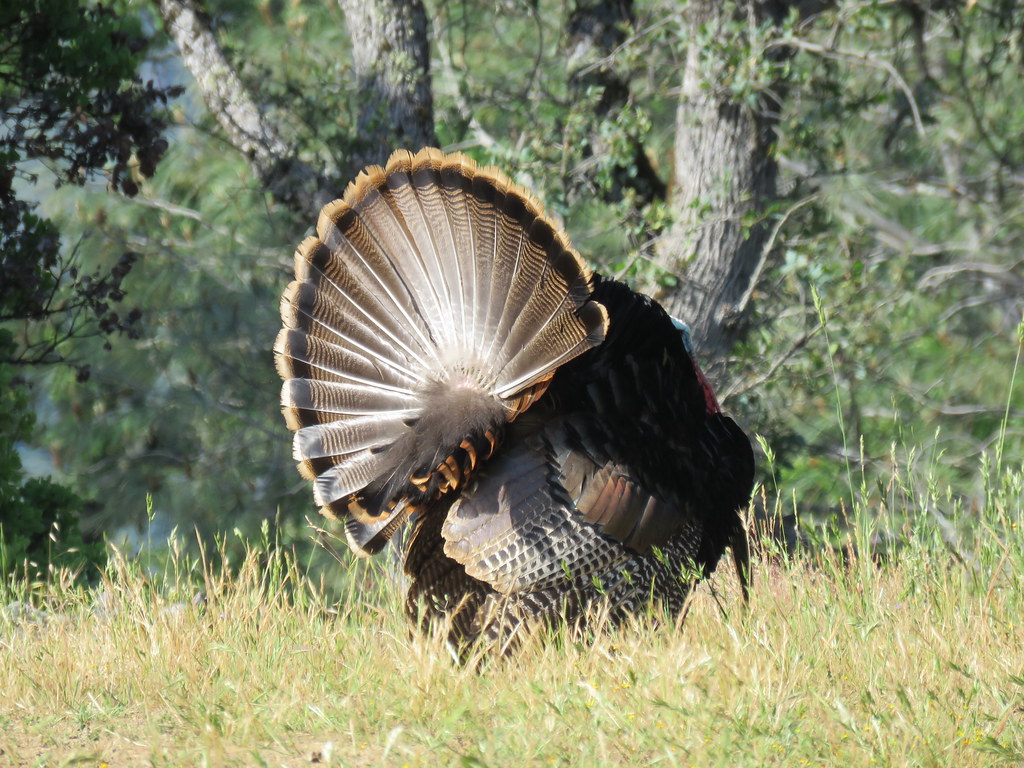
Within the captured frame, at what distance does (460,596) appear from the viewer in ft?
12.7

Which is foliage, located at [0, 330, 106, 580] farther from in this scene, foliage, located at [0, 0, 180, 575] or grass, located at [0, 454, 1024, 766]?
grass, located at [0, 454, 1024, 766]

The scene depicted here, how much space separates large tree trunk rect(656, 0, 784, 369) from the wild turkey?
2429mm

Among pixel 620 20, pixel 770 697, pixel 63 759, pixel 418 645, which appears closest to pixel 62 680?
pixel 63 759

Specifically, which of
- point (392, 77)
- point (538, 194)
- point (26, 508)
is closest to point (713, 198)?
point (538, 194)

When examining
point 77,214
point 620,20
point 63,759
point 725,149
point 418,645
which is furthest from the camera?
point 77,214

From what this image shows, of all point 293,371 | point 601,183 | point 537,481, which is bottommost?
point 537,481

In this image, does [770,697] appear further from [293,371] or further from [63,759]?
[293,371]

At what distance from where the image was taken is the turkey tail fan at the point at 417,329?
11.7ft

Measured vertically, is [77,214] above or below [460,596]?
above

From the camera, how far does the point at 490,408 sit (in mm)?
3805

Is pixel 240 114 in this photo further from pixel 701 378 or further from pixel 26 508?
pixel 701 378

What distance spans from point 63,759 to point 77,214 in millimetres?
9204

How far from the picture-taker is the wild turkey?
3623 millimetres

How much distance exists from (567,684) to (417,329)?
1.51 metres
